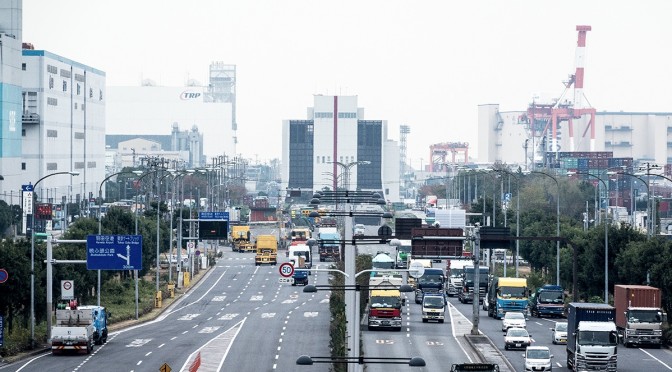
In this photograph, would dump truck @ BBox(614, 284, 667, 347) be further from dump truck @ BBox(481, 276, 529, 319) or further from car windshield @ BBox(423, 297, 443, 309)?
dump truck @ BBox(481, 276, 529, 319)

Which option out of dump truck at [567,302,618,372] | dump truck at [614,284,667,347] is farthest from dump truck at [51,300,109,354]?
dump truck at [614,284,667,347]

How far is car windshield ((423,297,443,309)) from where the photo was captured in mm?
80894

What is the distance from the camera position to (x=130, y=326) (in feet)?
266

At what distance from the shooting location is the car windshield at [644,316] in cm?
6540

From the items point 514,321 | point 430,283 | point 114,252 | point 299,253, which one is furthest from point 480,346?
point 299,253

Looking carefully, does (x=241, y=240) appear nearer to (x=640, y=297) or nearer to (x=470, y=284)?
(x=470, y=284)

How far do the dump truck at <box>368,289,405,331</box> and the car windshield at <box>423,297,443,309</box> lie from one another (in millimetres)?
5549

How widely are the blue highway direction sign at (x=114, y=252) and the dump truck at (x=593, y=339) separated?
24.1 metres

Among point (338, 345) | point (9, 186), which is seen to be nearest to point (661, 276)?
point (338, 345)

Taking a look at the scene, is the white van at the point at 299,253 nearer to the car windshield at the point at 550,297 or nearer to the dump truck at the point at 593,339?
the car windshield at the point at 550,297

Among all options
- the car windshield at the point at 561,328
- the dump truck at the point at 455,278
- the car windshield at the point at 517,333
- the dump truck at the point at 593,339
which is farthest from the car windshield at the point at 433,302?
the dump truck at the point at 593,339

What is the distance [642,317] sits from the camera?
66000 mm

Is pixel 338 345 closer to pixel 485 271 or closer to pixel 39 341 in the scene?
pixel 39 341

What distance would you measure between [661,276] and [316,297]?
3592 cm
